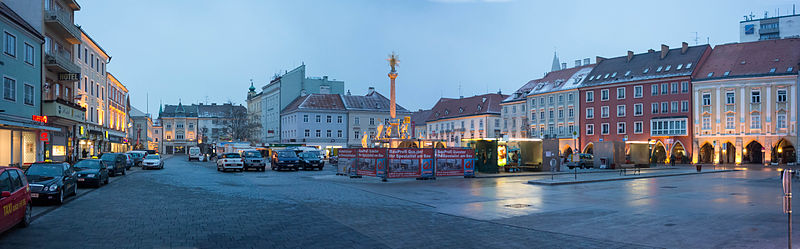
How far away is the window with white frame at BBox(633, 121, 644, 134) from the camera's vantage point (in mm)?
66519

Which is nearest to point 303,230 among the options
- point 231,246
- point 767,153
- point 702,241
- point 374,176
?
point 231,246

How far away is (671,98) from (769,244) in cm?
6000

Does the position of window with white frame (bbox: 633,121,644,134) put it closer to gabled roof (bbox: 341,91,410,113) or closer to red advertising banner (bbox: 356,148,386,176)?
gabled roof (bbox: 341,91,410,113)

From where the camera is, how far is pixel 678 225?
1202 centimetres

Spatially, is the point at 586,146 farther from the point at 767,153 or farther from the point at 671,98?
the point at 767,153

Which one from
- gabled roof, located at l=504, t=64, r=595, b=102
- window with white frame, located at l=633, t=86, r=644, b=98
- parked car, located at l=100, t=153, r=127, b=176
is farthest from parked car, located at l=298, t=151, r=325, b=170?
gabled roof, located at l=504, t=64, r=595, b=102

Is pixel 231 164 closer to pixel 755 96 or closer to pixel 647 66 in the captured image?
pixel 647 66

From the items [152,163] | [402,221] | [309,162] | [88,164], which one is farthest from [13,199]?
[152,163]

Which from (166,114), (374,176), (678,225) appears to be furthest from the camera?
(166,114)

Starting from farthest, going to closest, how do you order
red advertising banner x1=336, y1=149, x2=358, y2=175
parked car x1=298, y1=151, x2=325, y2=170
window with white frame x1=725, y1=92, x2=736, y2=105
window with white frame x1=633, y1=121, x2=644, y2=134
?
window with white frame x1=633, y1=121, x2=644, y2=134
window with white frame x1=725, y1=92, x2=736, y2=105
parked car x1=298, y1=151, x2=325, y2=170
red advertising banner x1=336, y1=149, x2=358, y2=175

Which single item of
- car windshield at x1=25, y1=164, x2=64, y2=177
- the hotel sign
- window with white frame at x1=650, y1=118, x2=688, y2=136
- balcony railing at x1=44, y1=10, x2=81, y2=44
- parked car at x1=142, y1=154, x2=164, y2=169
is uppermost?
balcony railing at x1=44, y1=10, x2=81, y2=44

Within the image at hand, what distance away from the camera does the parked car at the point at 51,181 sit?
1512 centimetres

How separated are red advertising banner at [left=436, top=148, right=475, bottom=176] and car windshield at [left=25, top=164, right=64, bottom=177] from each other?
1715cm

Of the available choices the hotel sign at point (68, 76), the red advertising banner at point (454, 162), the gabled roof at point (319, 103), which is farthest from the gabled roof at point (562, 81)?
the hotel sign at point (68, 76)
